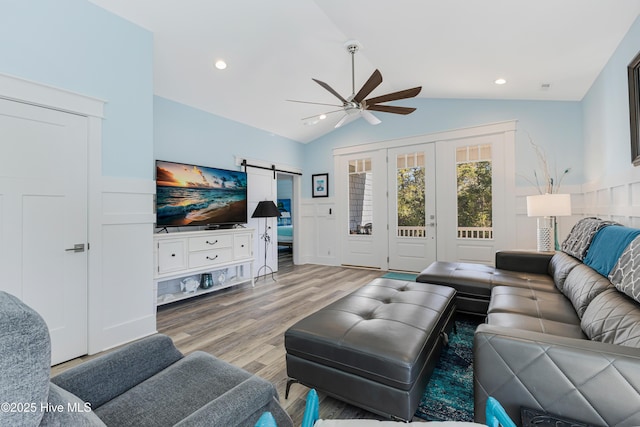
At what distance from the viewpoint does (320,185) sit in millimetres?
6027

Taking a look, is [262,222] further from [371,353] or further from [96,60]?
[371,353]

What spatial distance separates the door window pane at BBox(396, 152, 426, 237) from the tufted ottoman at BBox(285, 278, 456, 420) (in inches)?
127

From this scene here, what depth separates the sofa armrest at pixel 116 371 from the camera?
3.43 feet

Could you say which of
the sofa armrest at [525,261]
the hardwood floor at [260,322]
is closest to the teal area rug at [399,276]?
the hardwood floor at [260,322]

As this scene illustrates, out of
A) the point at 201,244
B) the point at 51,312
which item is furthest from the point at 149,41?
the point at 51,312

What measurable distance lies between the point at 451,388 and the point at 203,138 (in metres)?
4.07

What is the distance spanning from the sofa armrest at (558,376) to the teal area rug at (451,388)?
367 mm

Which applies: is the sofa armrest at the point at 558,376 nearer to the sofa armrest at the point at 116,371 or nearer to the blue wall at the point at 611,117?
the sofa armrest at the point at 116,371

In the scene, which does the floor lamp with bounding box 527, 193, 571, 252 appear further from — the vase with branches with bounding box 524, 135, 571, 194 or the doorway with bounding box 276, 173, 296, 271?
the doorway with bounding box 276, 173, 296, 271

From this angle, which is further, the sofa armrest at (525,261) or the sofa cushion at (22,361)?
the sofa armrest at (525,261)

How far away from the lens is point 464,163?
4656mm

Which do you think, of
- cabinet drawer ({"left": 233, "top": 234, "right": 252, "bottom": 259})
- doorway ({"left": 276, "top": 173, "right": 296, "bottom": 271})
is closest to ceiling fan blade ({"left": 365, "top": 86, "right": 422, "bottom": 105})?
cabinet drawer ({"left": 233, "top": 234, "right": 252, "bottom": 259})

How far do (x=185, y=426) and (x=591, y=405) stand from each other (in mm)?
1377

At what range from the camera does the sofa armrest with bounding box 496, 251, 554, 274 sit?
2916 mm
